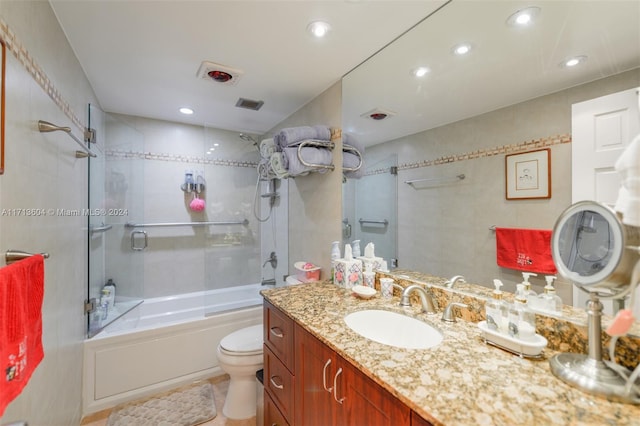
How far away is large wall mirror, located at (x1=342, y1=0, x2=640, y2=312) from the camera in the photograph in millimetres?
964

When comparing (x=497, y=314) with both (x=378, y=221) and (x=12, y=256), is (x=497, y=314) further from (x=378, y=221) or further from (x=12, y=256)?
(x=12, y=256)

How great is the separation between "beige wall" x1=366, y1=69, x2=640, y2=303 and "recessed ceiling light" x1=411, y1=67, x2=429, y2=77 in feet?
1.06

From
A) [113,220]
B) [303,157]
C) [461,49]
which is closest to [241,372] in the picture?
[303,157]

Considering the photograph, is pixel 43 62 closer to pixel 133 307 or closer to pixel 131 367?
pixel 131 367

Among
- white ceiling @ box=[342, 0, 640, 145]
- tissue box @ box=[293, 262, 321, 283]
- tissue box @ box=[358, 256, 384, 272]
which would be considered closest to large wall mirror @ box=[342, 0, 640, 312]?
white ceiling @ box=[342, 0, 640, 145]

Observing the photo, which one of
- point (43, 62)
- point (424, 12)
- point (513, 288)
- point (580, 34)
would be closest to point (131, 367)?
point (43, 62)

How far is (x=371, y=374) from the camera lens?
0.82 metres

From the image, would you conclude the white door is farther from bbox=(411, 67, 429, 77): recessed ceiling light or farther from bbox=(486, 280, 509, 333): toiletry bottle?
bbox=(411, 67, 429, 77): recessed ceiling light

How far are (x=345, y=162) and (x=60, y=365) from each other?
6.61 ft

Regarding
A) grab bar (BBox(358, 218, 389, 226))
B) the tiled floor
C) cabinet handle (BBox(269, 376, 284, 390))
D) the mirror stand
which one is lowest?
the tiled floor

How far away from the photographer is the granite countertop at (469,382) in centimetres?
64

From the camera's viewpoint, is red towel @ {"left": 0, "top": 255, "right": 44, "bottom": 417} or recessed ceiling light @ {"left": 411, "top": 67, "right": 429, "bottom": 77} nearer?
red towel @ {"left": 0, "top": 255, "right": 44, "bottom": 417}

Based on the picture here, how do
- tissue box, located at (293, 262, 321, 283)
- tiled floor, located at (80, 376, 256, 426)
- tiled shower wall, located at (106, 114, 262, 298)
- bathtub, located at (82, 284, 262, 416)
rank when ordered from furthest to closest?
tiled shower wall, located at (106, 114, 262, 298) < tissue box, located at (293, 262, 321, 283) < bathtub, located at (82, 284, 262, 416) < tiled floor, located at (80, 376, 256, 426)

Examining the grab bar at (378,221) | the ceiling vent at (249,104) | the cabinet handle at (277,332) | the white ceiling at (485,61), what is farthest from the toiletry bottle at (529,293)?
the ceiling vent at (249,104)
